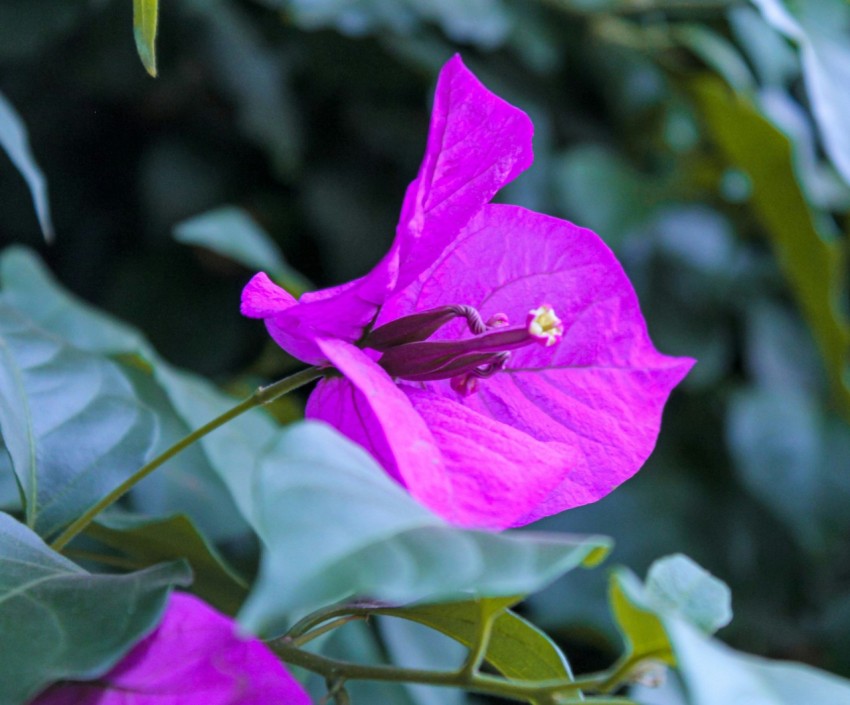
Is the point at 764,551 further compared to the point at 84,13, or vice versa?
the point at 764,551

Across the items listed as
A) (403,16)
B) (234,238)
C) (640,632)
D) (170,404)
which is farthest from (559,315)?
(403,16)

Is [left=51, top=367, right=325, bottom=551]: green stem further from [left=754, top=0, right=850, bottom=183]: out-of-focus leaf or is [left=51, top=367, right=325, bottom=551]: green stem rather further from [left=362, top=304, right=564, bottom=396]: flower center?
[left=754, top=0, right=850, bottom=183]: out-of-focus leaf

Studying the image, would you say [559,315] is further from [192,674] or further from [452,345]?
[192,674]

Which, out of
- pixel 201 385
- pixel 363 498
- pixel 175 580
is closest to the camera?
pixel 363 498

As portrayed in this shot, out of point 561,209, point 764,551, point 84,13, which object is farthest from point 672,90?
point 84,13

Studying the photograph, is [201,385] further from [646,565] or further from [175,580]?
[646,565]

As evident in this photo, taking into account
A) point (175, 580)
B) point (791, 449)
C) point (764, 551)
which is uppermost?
point (175, 580)
